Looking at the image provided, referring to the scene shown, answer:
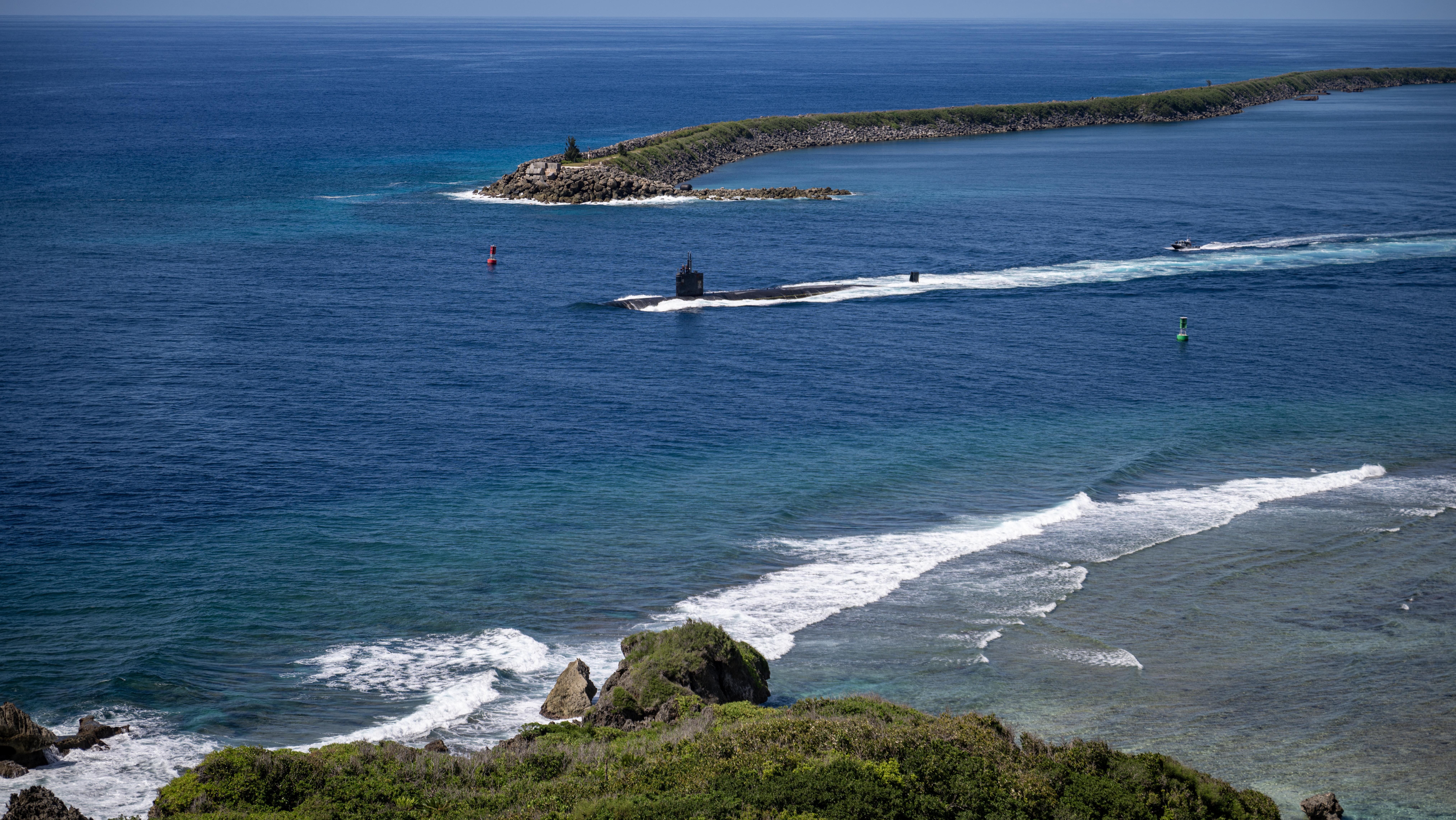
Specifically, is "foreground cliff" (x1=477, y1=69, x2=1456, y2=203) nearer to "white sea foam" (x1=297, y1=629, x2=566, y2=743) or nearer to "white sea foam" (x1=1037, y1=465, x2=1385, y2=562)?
"white sea foam" (x1=1037, y1=465, x2=1385, y2=562)

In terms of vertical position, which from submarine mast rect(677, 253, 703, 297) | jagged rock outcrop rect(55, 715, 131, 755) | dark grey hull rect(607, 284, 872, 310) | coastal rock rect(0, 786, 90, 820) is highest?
submarine mast rect(677, 253, 703, 297)

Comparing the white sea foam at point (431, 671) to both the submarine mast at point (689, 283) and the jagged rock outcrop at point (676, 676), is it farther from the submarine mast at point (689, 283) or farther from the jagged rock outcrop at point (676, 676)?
the submarine mast at point (689, 283)

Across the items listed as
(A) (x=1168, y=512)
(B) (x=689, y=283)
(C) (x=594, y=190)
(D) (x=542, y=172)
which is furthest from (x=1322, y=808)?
(D) (x=542, y=172)

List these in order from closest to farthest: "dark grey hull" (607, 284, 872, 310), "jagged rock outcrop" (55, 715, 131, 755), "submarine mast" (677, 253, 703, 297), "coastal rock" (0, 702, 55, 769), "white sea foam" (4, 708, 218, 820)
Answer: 1. "white sea foam" (4, 708, 218, 820)
2. "coastal rock" (0, 702, 55, 769)
3. "jagged rock outcrop" (55, 715, 131, 755)
4. "submarine mast" (677, 253, 703, 297)
5. "dark grey hull" (607, 284, 872, 310)

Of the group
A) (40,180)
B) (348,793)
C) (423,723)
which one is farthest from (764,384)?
(40,180)

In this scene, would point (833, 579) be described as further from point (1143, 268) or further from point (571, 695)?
point (1143, 268)

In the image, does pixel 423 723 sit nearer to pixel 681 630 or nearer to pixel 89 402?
pixel 681 630

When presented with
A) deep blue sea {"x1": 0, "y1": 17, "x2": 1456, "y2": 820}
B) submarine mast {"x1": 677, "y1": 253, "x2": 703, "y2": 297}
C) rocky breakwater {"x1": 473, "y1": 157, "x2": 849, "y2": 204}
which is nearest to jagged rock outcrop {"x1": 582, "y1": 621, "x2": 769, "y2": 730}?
deep blue sea {"x1": 0, "y1": 17, "x2": 1456, "y2": 820}
